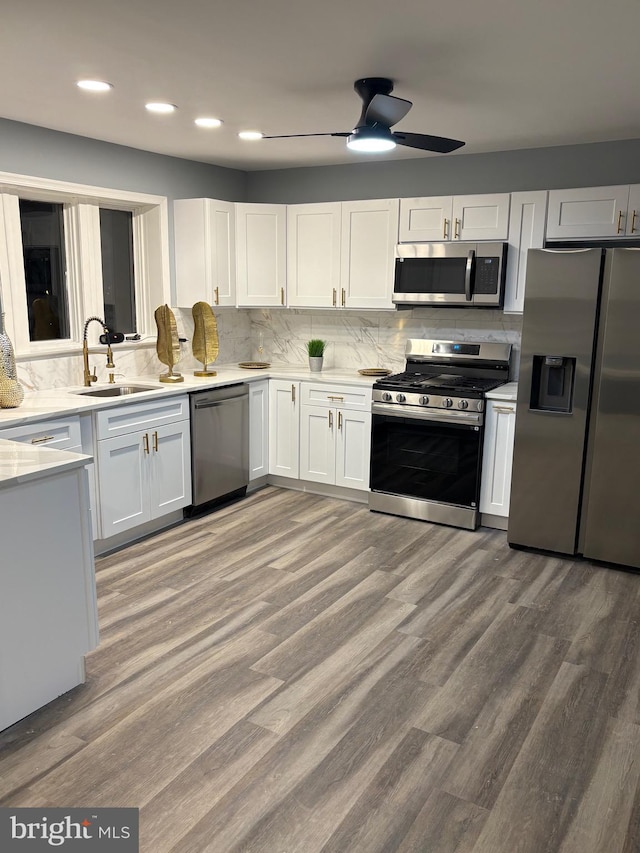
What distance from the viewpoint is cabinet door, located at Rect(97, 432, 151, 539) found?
3.84m

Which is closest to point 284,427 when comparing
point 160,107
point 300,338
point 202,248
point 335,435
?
point 335,435

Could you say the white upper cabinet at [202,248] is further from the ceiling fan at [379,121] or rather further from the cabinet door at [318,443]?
the ceiling fan at [379,121]

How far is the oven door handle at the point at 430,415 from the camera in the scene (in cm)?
429

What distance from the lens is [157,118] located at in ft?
12.0

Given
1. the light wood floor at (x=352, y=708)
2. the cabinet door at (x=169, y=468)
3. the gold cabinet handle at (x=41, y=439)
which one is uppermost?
the gold cabinet handle at (x=41, y=439)

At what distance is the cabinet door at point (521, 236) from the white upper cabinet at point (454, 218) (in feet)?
0.20

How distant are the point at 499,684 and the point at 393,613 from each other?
71 centimetres

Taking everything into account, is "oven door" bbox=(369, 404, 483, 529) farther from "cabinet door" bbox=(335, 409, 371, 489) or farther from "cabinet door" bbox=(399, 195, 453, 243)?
"cabinet door" bbox=(399, 195, 453, 243)

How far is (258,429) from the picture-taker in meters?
5.14

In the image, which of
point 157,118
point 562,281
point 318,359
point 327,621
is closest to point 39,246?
point 157,118

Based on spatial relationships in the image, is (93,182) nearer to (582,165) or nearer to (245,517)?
(245,517)

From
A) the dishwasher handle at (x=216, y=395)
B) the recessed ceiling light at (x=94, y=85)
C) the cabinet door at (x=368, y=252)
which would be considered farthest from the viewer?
the cabinet door at (x=368, y=252)

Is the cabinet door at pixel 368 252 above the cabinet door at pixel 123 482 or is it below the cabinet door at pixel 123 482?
above

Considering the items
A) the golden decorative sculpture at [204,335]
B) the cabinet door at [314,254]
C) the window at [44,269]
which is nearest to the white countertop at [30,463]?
the window at [44,269]
